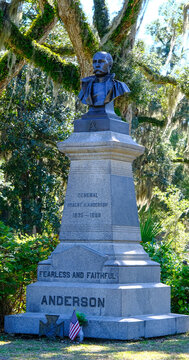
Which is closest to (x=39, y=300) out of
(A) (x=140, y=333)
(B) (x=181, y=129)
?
(A) (x=140, y=333)

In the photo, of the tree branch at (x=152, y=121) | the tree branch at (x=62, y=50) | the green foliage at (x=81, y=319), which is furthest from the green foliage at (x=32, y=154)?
the green foliage at (x=81, y=319)

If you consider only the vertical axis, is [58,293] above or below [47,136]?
below

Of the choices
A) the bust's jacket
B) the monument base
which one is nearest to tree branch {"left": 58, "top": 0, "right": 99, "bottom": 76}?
the bust's jacket

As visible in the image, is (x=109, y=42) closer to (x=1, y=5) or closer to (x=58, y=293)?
(x=1, y=5)

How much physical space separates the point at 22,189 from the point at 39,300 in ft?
43.9

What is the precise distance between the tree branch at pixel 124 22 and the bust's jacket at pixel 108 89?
5752 mm

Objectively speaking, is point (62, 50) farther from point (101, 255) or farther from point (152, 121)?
point (101, 255)

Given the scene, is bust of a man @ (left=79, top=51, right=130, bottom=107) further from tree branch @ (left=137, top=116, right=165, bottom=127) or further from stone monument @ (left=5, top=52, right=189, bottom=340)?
→ tree branch @ (left=137, top=116, right=165, bottom=127)

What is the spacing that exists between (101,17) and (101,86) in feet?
25.7

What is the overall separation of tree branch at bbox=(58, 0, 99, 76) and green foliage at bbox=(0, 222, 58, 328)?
603 cm

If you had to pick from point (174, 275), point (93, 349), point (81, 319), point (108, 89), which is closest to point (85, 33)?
point (108, 89)

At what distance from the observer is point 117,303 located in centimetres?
833

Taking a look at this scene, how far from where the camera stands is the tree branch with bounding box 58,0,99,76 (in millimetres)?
14625

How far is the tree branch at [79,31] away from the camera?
14625mm
